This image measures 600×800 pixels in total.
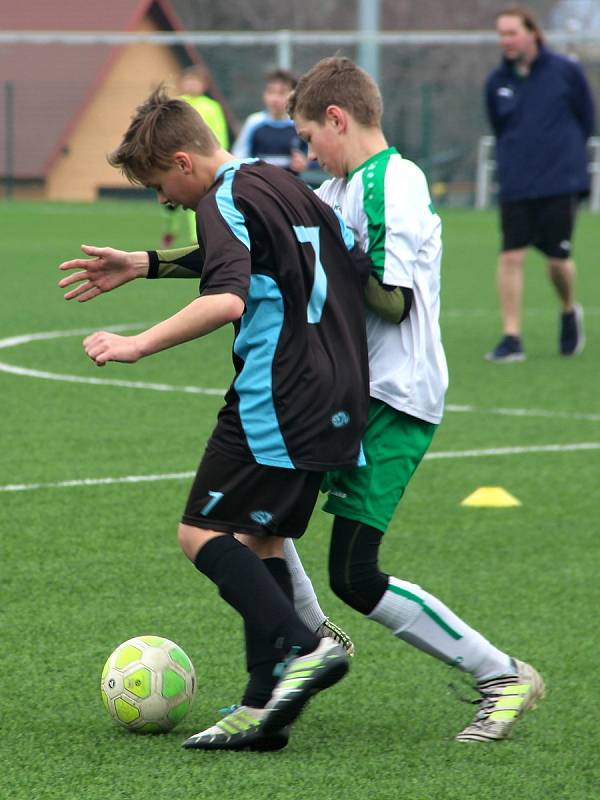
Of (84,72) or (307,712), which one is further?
(84,72)

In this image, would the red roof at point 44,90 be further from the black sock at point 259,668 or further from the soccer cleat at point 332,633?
the black sock at point 259,668

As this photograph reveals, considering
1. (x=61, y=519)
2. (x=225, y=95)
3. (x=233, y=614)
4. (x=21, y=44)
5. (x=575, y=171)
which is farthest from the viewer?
(x=21, y=44)

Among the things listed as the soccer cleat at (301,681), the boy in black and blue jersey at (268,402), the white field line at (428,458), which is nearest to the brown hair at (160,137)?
the boy in black and blue jersey at (268,402)

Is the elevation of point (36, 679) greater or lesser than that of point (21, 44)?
greater

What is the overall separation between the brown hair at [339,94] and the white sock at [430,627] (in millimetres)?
1199

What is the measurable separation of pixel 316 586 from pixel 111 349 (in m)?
2.13

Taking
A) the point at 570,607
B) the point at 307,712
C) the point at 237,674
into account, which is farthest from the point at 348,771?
the point at 570,607

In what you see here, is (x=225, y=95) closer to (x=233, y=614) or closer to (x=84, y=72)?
(x=84, y=72)

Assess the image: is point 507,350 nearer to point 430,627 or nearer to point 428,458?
point 428,458

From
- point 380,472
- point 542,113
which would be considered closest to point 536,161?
point 542,113

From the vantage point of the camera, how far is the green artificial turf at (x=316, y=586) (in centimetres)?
363

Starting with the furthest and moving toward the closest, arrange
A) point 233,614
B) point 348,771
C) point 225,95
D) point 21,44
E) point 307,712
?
point 21,44, point 225,95, point 233,614, point 307,712, point 348,771

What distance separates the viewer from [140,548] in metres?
5.66

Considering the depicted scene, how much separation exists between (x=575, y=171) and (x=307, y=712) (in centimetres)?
730
